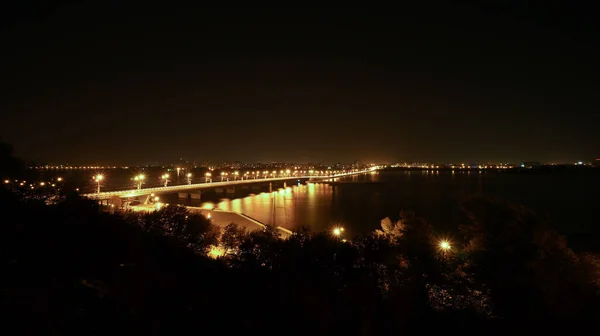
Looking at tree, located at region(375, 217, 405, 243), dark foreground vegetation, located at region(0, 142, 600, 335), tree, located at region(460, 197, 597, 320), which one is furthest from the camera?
tree, located at region(375, 217, 405, 243)

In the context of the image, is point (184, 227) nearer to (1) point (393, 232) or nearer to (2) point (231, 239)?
(2) point (231, 239)

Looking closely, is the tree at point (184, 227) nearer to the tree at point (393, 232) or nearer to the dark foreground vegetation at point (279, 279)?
the dark foreground vegetation at point (279, 279)

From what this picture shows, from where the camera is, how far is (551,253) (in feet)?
40.1

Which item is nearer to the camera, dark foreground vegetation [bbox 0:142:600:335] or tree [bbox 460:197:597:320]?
dark foreground vegetation [bbox 0:142:600:335]

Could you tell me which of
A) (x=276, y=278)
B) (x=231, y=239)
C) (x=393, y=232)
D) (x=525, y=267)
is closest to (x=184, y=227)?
(x=231, y=239)

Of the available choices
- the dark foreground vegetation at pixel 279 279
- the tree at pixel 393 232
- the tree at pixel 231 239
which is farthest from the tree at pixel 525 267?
the tree at pixel 231 239

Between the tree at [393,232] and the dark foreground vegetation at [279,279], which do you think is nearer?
the dark foreground vegetation at [279,279]

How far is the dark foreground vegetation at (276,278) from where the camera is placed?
6.32 metres

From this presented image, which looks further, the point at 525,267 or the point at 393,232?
the point at 393,232

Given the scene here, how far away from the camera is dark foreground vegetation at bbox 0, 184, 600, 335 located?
6316 mm

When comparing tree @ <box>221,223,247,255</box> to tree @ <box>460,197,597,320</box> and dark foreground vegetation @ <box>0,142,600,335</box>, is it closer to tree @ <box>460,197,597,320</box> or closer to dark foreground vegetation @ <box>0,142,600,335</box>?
dark foreground vegetation @ <box>0,142,600,335</box>

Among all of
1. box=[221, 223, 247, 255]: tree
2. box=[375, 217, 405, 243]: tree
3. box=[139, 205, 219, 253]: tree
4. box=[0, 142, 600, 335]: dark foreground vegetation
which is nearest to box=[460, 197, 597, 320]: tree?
box=[0, 142, 600, 335]: dark foreground vegetation

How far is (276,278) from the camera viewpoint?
29.3 feet

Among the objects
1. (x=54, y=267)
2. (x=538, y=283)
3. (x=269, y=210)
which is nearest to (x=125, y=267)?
(x=54, y=267)
